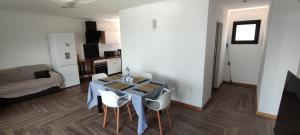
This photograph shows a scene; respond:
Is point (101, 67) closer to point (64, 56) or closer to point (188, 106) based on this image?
point (64, 56)

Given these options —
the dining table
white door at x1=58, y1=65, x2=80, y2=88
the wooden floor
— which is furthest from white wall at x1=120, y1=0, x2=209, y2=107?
white door at x1=58, y1=65, x2=80, y2=88

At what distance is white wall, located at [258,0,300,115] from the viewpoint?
7.72 feet

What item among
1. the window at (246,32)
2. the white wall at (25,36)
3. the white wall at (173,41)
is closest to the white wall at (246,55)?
the window at (246,32)

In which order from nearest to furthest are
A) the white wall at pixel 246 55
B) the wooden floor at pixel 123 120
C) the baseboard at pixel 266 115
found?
1. the wooden floor at pixel 123 120
2. the baseboard at pixel 266 115
3. the white wall at pixel 246 55

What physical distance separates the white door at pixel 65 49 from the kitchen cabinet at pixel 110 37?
150 cm

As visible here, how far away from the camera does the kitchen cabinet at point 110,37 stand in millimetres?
6074

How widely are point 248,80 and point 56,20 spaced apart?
6690mm

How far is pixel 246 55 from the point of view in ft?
14.8

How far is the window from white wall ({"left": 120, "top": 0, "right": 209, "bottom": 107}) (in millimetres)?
2528

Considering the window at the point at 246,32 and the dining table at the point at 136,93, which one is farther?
the window at the point at 246,32

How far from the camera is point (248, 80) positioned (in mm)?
4641

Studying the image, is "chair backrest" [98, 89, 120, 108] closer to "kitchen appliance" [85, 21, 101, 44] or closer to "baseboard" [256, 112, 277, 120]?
"baseboard" [256, 112, 277, 120]

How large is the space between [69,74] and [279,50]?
5.49 meters

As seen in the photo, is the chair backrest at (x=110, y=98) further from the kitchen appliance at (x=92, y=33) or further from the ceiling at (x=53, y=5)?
the kitchen appliance at (x=92, y=33)
